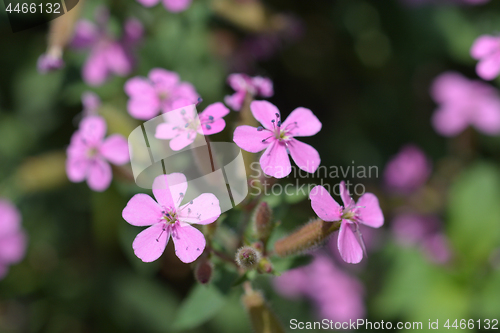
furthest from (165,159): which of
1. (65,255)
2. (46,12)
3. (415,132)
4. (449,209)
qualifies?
(415,132)

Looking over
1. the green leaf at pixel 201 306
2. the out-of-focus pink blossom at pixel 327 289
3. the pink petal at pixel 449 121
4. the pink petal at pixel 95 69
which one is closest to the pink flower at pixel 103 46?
the pink petal at pixel 95 69

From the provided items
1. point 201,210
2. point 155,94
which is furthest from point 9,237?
point 201,210

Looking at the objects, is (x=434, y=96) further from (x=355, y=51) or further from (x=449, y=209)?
(x=449, y=209)

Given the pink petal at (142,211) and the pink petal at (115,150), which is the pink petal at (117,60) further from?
Answer: the pink petal at (142,211)

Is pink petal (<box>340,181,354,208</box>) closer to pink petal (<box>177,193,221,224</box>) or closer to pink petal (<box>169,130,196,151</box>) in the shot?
pink petal (<box>177,193,221,224</box>)

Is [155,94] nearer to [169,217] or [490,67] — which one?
[169,217]

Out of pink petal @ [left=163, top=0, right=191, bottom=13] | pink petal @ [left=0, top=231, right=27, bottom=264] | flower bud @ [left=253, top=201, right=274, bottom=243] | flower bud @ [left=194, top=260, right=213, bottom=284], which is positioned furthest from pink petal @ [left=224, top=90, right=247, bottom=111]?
pink petal @ [left=0, top=231, right=27, bottom=264]
